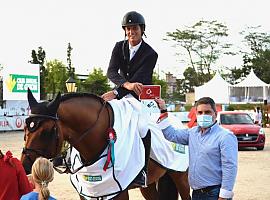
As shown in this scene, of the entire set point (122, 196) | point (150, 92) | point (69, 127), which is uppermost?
point (150, 92)

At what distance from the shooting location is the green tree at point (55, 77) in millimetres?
69688

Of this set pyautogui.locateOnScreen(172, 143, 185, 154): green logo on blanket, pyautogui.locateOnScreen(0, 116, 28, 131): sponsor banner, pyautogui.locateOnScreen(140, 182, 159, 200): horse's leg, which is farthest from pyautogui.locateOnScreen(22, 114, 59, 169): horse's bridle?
pyautogui.locateOnScreen(0, 116, 28, 131): sponsor banner

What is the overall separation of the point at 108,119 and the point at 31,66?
1536 inches

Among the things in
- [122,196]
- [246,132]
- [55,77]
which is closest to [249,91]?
[55,77]

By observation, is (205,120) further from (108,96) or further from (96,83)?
→ (96,83)

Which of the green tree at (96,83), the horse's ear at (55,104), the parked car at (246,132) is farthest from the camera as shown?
the green tree at (96,83)

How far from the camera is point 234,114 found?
20.1 meters

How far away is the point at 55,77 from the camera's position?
7019 cm

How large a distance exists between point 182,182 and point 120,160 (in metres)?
2.18

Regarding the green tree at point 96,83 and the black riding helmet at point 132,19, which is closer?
the black riding helmet at point 132,19

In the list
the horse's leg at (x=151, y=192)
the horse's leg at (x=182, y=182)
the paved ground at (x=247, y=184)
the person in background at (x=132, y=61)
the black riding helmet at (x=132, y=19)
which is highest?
the black riding helmet at (x=132, y=19)

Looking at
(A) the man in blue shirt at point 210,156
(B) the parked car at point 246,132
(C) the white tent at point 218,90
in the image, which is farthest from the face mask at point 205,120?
(C) the white tent at point 218,90

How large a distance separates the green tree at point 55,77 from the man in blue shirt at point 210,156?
64772mm

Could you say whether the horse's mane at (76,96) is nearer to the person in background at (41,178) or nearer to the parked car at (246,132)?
the person in background at (41,178)
